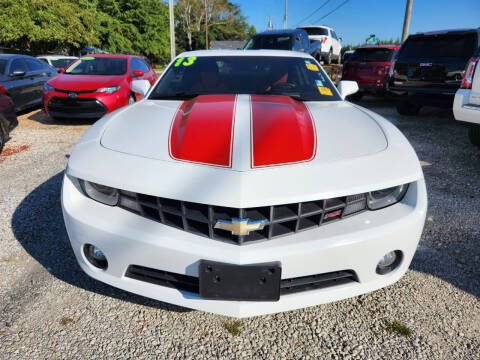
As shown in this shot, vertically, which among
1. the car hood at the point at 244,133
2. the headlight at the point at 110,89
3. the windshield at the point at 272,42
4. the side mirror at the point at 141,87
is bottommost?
the headlight at the point at 110,89

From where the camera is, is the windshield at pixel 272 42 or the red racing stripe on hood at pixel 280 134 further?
the windshield at pixel 272 42

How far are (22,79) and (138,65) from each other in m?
2.38

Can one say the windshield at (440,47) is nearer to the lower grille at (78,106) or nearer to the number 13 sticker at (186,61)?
the number 13 sticker at (186,61)

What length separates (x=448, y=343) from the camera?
160 cm

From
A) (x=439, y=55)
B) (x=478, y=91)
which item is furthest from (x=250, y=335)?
(x=439, y=55)

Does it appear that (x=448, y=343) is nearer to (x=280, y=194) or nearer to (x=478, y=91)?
(x=280, y=194)

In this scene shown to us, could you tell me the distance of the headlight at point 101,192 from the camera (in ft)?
5.15

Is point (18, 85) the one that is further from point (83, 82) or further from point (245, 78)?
point (245, 78)

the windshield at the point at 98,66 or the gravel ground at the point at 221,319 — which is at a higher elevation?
the windshield at the point at 98,66

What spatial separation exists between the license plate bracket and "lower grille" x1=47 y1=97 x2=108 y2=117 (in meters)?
5.36

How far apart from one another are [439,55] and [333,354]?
619 centimetres

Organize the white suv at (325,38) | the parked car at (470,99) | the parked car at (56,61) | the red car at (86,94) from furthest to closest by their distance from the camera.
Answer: the white suv at (325,38) → the parked car at (56,61) → the red car at (86,94) → the parked car at (470,99)

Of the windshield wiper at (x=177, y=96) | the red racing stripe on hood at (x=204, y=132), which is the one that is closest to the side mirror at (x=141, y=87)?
the windshield wiper at (x=177, y=96)

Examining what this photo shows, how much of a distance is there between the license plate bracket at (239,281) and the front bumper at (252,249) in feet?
0.09
